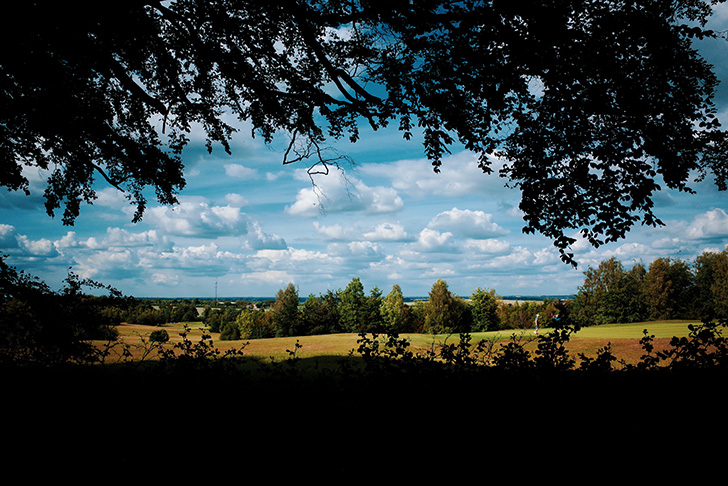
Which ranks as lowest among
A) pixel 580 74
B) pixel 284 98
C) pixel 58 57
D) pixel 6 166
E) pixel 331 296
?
pixel 331 296

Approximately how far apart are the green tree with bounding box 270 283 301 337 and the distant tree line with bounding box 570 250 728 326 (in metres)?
51.0

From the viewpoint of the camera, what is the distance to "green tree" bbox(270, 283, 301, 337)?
75.0 m

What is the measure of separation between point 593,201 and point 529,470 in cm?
522

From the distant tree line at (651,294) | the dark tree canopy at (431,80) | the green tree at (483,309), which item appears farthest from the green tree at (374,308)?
the dark tree canopy at (431,80)

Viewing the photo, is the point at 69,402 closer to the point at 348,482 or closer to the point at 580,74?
the point at 348,482

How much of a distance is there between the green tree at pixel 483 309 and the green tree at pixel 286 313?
35919mm

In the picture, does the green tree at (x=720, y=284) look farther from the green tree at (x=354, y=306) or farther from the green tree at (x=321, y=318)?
the green tree at (x=321, y=318)

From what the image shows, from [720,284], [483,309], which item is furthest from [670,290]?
[483,309]

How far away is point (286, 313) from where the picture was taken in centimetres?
7594

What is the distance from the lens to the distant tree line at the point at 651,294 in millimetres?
55062

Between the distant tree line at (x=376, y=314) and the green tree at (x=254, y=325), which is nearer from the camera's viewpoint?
the distant tree line at (x=376, y=314)

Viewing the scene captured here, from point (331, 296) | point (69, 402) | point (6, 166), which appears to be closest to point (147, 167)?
point (6, 166)

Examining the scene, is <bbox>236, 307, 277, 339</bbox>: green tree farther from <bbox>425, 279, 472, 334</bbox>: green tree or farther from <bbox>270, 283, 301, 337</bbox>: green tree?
<bbox>425, 279, 472, 334</bbox>: green tree

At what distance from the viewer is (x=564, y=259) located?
7.26 metres
